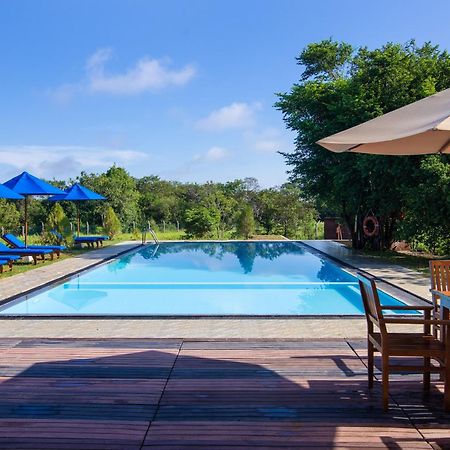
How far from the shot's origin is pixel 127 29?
1499cm

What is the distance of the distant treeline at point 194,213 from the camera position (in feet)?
75.0

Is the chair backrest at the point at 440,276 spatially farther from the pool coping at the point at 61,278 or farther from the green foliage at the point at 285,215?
the green foliage at the point at 285,215

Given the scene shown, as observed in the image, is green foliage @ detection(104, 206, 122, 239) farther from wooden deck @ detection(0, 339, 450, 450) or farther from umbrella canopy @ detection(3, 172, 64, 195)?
wooden deck @ detection(0, 339, 450, 450)

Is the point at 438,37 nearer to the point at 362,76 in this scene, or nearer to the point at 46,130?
the point at 362,76

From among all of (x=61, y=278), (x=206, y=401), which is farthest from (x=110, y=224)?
(x=206, y=401)

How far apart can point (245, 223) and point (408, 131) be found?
1992 cm

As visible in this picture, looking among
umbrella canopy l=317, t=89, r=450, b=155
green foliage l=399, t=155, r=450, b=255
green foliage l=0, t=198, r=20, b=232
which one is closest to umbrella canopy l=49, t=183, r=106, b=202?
green foliage l=0, t=198, r=20, b=232

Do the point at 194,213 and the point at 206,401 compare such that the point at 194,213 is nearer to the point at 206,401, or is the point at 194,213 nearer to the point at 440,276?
the point at 440,276

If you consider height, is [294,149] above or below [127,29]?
below

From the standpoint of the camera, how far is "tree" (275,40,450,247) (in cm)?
1334

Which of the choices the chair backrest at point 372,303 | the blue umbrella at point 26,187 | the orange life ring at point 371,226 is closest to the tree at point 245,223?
the orange life ring at point 371,226

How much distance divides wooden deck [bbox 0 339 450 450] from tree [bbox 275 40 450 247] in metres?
9.36

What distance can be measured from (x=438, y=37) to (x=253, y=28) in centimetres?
614

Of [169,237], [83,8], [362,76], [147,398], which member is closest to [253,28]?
[362,76]
